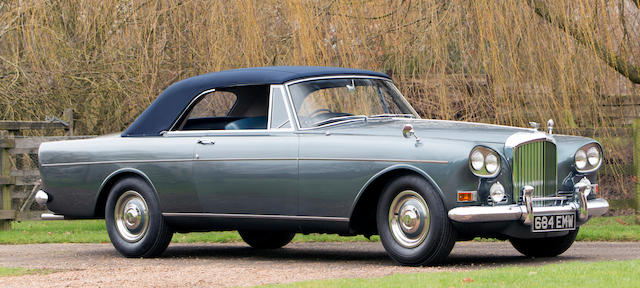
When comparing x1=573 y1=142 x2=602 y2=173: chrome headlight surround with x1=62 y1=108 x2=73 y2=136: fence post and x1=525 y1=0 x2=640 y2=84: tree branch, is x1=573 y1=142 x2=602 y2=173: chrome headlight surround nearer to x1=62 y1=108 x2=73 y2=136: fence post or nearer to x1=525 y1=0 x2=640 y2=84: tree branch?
x1=525 y1=0 x2=640 y2=84: tree branch

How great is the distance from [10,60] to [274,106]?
701cm

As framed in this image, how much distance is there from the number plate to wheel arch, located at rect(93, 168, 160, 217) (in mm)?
3522

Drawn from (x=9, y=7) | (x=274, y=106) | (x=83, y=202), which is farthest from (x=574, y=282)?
(x=9, y=7)

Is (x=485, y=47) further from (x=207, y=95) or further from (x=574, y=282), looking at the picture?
(x=574, y=282)

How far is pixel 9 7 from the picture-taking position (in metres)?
13.9

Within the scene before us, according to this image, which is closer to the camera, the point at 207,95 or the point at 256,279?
the point at 256,279

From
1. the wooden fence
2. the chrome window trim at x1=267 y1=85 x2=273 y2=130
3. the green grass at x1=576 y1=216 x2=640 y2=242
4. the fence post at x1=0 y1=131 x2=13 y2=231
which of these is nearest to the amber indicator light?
the chrome window trim at x1=267 y1=85 x2=273 y2=130

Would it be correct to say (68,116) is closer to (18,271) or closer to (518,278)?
(18,271)

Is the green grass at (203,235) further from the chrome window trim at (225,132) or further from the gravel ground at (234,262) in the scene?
the chrome window trim at (225,132)

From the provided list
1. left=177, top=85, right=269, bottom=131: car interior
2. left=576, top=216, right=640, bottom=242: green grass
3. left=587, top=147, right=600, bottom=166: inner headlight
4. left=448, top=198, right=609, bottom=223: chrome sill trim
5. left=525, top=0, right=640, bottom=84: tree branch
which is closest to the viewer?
left=448, top=198, right=609, bottom=223: chrome sill trim

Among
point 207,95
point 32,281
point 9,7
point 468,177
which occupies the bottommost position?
point 32,281

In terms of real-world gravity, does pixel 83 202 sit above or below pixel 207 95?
below

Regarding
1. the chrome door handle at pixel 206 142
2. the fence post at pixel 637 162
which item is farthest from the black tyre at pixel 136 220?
the fence post at pixel 637 162

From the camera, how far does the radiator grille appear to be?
7.53 metres
